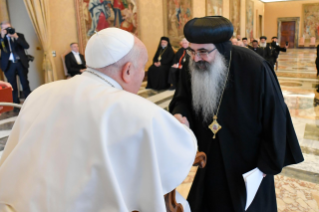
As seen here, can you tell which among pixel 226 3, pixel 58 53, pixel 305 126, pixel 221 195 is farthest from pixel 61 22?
pixel 226 3

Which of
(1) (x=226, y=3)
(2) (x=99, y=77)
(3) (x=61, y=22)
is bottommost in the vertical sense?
(2) (x=99, y=77)

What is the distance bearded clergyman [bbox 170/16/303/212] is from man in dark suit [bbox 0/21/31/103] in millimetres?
5916

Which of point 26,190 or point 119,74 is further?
point 119,74

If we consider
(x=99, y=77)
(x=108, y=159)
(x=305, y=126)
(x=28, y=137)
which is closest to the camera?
(x=108, y=159)

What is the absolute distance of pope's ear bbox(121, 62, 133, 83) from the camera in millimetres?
1235

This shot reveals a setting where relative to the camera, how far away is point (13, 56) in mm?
6719

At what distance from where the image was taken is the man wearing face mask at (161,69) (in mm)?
9086

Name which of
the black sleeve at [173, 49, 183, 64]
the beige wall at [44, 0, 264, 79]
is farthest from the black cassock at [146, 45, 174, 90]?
the beige wall at [44, 0, 264, 79]

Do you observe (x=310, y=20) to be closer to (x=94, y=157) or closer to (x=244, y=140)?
(x=244, y=140)

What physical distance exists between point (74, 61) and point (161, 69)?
2.73 metres

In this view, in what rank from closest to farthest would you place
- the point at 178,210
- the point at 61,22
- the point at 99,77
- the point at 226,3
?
the point at 99,77, the point at 178,210, the point at 61,22, the point at 226,3

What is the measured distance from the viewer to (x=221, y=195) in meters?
1.91

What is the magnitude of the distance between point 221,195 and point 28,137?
52.1 inches

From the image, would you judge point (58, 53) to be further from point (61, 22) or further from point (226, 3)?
point (226, 3)
